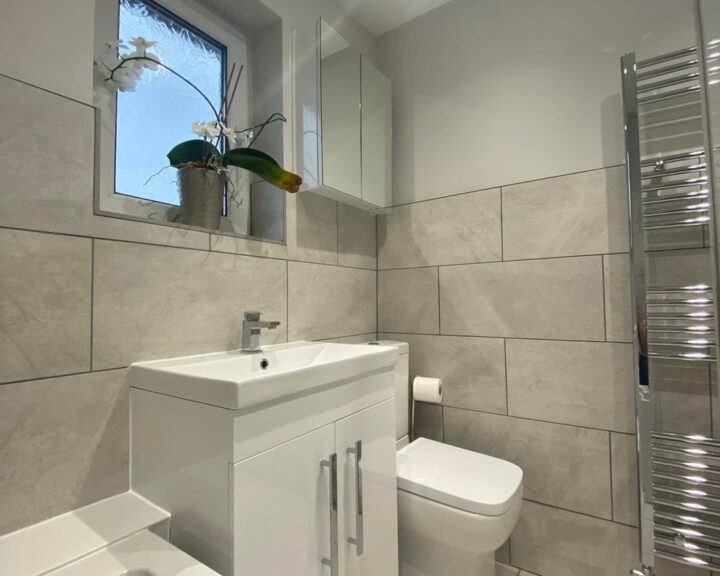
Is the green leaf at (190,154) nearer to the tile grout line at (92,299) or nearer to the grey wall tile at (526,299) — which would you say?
the tile grout line at (92,299)

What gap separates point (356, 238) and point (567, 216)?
2.90ft

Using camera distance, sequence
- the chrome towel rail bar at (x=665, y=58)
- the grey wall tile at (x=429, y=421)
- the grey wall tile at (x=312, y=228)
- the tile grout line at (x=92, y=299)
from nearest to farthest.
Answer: the tile grout line at (x=92, y=299) < the chrome towel rail bar at (x=665, y=58) < the grey wall tile at (x=312, y=228) < the grey wall tile at (x=429, y=421)

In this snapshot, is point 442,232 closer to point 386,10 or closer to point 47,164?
point 386,10

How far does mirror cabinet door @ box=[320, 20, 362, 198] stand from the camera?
4.94 ft

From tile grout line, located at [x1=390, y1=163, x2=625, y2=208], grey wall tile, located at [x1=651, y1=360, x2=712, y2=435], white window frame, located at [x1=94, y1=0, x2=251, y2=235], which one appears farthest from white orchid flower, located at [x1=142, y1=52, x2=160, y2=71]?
grey wall tile, located at [x1=651, y1=360, x2=712, y2=435]

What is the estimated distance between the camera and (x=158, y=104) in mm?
1243

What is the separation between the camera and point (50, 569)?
2.21 feet

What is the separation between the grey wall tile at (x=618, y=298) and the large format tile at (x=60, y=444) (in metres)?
1.55

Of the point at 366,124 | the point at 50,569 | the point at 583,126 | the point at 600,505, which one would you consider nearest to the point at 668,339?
the point at 600,505

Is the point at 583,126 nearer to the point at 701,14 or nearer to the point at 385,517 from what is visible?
the point at 701,14

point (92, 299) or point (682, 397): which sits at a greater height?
point (92, 299)

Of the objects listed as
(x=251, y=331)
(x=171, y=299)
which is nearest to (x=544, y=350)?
(x=251, y=331)

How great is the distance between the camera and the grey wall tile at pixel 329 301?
1443 mm

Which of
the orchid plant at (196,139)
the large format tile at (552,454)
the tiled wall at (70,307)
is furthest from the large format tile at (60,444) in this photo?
the large format tile at (552,454)
